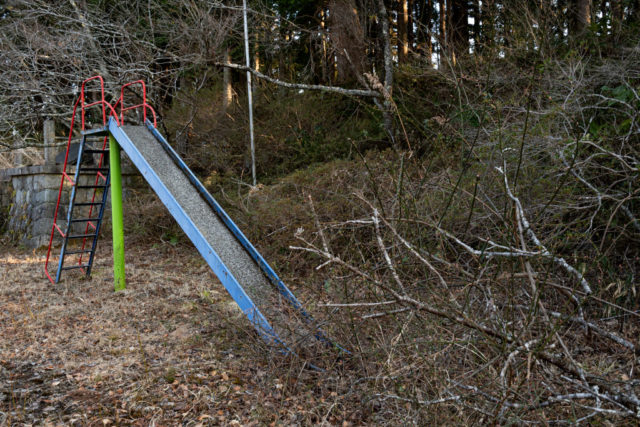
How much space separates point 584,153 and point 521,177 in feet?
2.13

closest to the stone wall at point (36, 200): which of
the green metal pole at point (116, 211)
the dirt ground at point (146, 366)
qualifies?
the dirt ground at point (146, 366)

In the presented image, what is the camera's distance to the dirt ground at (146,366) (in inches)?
126

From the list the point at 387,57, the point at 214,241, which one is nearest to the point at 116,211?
the point at 214,241

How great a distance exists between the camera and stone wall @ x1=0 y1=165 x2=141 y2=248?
9.83 metres

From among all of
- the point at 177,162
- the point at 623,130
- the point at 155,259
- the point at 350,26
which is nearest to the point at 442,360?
the point at 623,130

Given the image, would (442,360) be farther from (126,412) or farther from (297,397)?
(126,412)

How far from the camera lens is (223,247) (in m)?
4.84

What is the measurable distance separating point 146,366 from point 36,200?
773 cm

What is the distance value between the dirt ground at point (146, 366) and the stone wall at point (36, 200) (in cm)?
375

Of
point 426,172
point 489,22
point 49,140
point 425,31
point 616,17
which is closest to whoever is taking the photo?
point 426,172

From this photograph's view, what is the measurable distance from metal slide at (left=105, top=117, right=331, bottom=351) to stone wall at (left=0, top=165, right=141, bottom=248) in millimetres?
4714

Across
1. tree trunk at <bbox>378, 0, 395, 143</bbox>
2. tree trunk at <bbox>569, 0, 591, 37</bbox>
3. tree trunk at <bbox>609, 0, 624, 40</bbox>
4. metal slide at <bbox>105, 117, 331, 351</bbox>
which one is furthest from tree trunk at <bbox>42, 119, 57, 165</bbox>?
tree trunk at <bbox>609, 0, 624, 40</bbox>

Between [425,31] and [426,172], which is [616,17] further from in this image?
[426,172]

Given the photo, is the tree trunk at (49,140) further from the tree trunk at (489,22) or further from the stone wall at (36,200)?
the tree trunk at (489,22)
